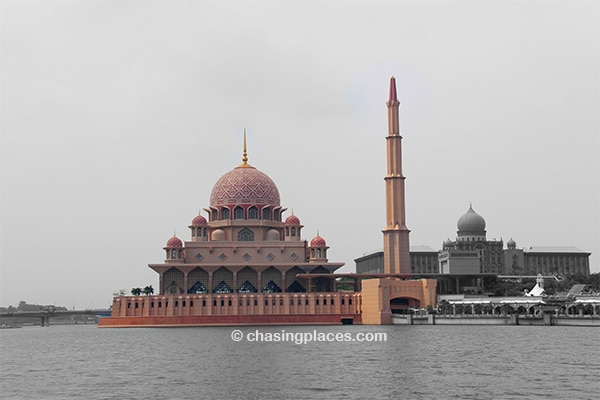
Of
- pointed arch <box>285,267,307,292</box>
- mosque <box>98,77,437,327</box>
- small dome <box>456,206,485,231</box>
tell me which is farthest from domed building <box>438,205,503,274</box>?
pointed arch <box>285,267,307,292</box>

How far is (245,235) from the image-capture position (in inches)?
4673

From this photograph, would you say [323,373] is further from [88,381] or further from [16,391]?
[16,391]

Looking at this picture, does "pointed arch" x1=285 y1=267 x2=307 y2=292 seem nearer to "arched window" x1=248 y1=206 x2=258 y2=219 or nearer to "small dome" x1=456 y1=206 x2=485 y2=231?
"arched window" x1=248 y1=206 x2=258 y2=219

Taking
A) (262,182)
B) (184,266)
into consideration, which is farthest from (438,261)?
(184,266)

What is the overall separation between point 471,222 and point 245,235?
69270 mm

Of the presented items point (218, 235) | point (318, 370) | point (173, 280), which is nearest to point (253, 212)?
point (218, 235)

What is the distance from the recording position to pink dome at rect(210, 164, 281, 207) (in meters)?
121

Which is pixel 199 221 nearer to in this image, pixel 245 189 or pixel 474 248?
pixel 245 189

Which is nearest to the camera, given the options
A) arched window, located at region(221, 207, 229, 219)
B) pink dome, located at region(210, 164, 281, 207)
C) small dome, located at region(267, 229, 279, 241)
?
small dome, located at region(267, 229, 279, 241)

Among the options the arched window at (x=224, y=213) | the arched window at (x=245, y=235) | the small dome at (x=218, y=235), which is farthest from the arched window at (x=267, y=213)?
the small dome at (x=218, y=235)

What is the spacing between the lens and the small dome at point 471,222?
171500 millimetres

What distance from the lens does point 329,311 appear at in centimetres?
10775

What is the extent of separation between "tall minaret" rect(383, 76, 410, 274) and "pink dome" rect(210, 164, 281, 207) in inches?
823

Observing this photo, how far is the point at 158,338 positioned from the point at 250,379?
126ft
